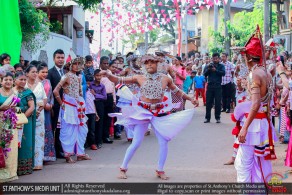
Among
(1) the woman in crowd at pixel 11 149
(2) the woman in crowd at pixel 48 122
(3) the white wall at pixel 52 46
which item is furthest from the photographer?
(3) the white wall at pixel 52 46

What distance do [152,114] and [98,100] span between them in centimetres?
345

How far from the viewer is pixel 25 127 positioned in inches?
333

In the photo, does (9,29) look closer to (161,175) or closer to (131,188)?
(161,175)

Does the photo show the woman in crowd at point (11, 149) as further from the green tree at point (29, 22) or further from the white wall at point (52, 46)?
the white wall at point (52, 46)

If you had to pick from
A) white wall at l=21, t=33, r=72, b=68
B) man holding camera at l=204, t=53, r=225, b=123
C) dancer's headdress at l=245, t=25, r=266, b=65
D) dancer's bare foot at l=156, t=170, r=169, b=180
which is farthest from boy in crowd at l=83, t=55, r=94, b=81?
dancer's headdress at l=245, t=25, r=266, b=65

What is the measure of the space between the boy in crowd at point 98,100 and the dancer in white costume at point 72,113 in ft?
4.90

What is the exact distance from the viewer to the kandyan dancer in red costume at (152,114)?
8.05m

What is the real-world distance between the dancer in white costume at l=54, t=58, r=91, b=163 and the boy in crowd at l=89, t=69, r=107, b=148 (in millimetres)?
1495

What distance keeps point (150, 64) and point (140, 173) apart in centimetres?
173

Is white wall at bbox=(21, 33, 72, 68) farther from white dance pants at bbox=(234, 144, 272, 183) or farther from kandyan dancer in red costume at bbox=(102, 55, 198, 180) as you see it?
white dance pants at bbox=(234, 144, 272, 183)

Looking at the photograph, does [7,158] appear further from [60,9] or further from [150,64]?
[60,9]

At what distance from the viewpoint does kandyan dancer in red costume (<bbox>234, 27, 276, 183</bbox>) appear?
20.4 feet

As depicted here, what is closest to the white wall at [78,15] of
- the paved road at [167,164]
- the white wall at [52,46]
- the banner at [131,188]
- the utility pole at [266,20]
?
the white wall at [52,46]

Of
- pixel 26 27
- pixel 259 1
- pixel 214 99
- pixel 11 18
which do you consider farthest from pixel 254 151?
pixel 259 1
